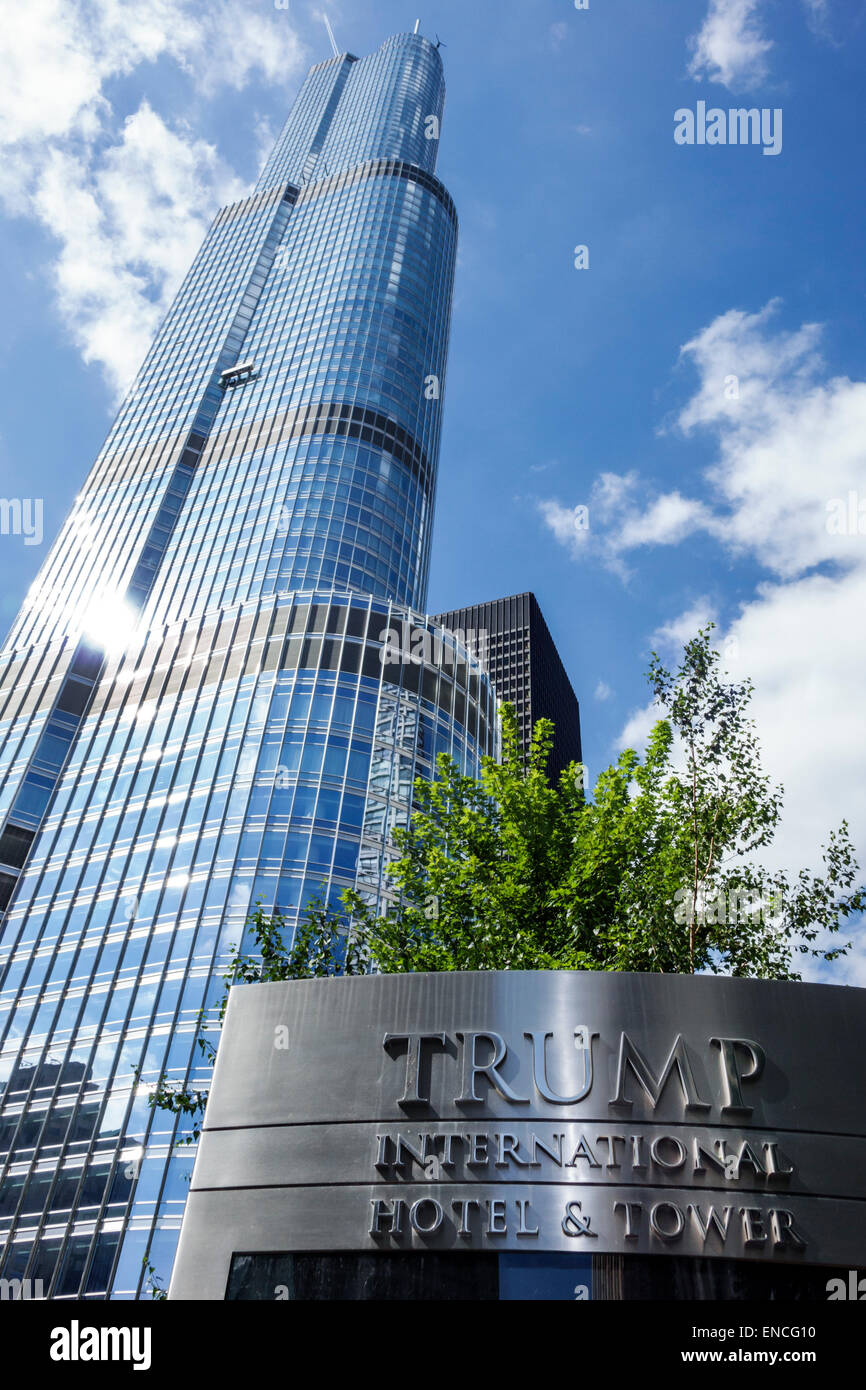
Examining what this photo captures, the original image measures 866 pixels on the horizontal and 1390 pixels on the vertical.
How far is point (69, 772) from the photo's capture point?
65.4m

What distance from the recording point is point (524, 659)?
153625 mm

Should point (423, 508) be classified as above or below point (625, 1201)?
above

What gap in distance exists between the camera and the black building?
15075 cm

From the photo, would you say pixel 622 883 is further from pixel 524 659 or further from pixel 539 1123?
pixel 524 659

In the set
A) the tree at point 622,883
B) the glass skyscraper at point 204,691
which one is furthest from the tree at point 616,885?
the glass skyscraper at point 204,691

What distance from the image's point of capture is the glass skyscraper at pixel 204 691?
154ft

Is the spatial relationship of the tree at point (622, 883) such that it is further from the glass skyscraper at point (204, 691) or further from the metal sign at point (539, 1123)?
the glass skyscraper at point (204, 691)

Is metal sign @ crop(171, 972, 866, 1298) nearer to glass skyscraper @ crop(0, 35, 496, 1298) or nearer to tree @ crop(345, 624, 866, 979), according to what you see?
tree @ crop(345, 624, 866, 979)

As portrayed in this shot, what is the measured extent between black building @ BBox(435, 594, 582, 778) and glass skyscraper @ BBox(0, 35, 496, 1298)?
187ft

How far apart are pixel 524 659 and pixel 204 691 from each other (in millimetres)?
93861

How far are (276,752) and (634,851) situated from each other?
39441mm

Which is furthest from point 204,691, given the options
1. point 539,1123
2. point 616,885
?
point 539,1123
